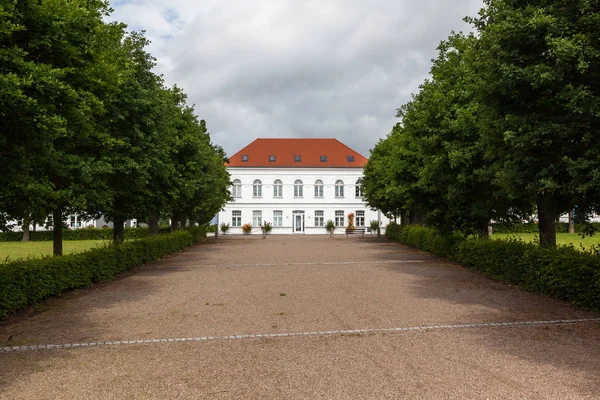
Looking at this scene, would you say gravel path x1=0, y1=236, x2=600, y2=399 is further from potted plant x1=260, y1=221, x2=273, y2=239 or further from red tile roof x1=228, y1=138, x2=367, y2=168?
red tile roof x1=228, y1=138, x2=367, y2=168

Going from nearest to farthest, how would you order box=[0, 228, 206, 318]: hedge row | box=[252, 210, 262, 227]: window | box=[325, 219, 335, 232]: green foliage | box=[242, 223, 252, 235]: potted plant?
box=[0, 228, 206, 318]: hedge row, box=[325, 219, 335, 232]: green foliage, box=[242, 223, 252, 235]: potted plant, box=[252, 210, 262, 227]: window

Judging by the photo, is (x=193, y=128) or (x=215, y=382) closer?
(x=215, y=382)

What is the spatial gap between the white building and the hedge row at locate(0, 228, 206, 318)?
43488mm

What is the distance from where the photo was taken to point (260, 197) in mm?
64062

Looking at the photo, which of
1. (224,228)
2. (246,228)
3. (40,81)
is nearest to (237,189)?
(224,228)

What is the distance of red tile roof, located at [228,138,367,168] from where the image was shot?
6450cm

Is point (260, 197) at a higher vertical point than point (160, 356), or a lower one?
higher

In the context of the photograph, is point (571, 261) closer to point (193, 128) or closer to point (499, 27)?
point (499, 27)

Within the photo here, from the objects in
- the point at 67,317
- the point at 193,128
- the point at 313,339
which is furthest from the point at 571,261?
the point at 193,128

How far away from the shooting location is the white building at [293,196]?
6378 cm

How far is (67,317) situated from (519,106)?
349 inches

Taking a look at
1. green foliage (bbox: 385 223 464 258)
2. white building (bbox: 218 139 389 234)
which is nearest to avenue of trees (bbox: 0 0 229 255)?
green foliage (bbox: 385 223 464 258)

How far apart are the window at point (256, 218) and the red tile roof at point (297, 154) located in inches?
222

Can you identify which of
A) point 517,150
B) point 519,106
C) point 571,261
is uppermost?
point 519,106
